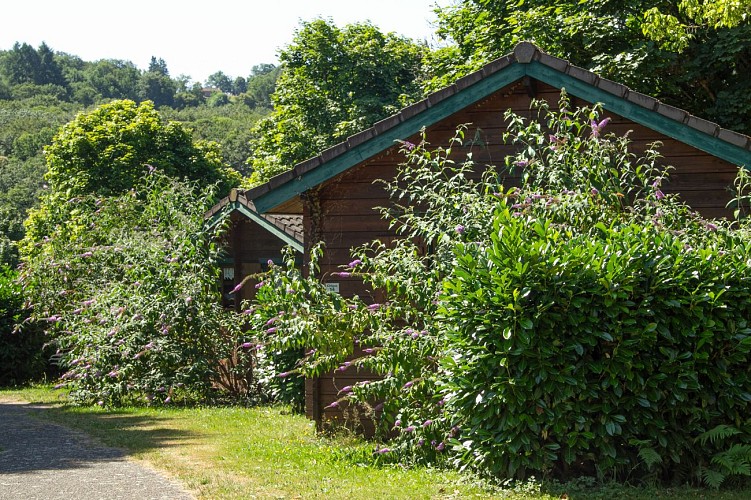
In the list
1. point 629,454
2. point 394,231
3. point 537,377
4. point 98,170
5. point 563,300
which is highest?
point 98,170

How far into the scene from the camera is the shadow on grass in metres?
11.6

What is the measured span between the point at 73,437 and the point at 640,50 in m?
15.7

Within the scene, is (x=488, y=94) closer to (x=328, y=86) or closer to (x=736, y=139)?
(x=736, y=139)

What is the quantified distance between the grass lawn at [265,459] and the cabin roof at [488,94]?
328 centimetres

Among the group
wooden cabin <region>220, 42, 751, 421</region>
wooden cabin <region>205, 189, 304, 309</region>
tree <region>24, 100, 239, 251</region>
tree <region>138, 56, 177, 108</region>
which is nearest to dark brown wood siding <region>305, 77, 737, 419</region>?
wooden cabin <region>220, 42, 751, 421</region>

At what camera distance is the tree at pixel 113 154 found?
4025 centimetres

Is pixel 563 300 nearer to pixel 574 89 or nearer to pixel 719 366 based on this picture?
pixel 719 366

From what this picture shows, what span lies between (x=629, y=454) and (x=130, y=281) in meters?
12.3

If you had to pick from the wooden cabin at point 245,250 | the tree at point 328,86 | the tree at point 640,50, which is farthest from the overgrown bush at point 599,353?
the tree at point 328,86

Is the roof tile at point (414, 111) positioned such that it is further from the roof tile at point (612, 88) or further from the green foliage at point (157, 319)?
the green foliage at point (157, 319)

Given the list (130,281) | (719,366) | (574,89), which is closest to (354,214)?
(574,89)

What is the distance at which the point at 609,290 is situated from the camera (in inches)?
339

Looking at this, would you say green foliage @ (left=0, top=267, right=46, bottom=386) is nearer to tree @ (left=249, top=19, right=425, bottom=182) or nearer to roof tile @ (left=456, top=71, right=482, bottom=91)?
roof tile @ (left=456, top=71, right=482, bottom=91)

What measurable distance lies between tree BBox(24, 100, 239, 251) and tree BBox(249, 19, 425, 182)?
376 cm
